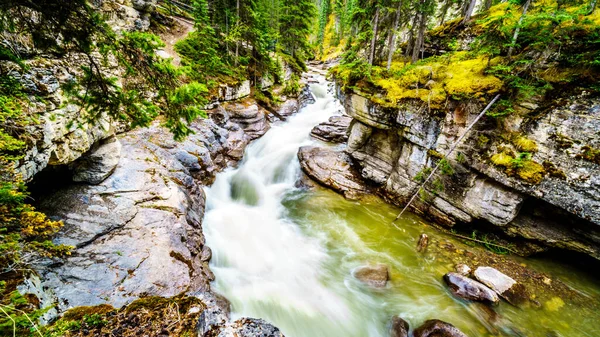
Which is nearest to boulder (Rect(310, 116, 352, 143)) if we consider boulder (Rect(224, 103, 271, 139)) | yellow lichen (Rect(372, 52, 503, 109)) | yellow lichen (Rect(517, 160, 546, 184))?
boulder (Rect(224, 103, 271, 139))

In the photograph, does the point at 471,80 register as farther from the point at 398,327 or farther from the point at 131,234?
A: the point at 131,234

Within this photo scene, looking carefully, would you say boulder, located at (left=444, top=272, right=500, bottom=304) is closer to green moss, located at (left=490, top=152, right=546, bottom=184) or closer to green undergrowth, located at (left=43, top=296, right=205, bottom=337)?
green moss, located at (left=490, top=152, right=546, bottom=184)

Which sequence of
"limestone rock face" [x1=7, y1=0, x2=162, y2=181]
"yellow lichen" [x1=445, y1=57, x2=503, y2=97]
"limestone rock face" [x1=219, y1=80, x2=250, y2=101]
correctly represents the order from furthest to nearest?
1. "limestone rock face" [x1=219, y1=80, x2=250, y2=101]
2. "yellow lichen" [x1=445, y1=57, x2=503, y2=97]
3. "limestone rock face" [x1=7, y1=0, x2=162, y2=181]

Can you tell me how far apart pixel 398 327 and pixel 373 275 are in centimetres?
177

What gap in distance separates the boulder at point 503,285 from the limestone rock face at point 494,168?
6.25 feet

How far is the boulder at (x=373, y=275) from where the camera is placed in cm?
795

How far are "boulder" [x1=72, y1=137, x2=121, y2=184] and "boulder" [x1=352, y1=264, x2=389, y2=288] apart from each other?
28.1ft

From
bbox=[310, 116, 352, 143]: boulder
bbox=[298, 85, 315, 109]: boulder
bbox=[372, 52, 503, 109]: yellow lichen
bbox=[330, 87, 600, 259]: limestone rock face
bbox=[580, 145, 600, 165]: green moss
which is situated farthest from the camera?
bbox=[298, 85, 315, 109]: boulder

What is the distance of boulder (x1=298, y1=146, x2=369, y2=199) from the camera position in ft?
42.1

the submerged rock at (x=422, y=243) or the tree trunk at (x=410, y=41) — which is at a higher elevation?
the tree trunk at (x=410, y=41)

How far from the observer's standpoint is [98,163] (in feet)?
21.9

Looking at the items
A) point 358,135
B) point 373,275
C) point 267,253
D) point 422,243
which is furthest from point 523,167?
point 267,253

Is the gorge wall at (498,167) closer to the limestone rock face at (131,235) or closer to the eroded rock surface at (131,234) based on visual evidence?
the eroded rock surface at (131,234)

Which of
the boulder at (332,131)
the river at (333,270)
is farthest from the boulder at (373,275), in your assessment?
the boulder at (332,131)
